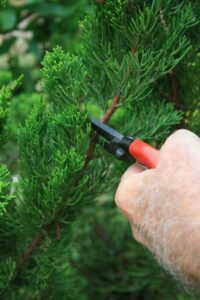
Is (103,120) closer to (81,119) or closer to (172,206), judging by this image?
(81,119)

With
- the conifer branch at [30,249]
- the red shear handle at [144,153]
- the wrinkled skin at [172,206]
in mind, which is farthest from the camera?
the conifer branch at [30,249]

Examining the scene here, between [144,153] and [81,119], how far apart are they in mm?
109

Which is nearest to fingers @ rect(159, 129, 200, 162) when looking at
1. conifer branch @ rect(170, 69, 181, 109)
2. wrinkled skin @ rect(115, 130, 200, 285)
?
wrinkled skin @ rect(115, 130, 200, 285)

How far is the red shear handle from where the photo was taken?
81 centimetres

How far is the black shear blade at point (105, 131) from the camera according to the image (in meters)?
0.87

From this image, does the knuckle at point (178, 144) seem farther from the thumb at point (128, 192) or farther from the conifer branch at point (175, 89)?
the conifer branch at point (175, 89)

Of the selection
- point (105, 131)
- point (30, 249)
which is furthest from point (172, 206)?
point (30, 249)

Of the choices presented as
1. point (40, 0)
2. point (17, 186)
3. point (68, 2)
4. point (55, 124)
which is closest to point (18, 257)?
point (17, 186)

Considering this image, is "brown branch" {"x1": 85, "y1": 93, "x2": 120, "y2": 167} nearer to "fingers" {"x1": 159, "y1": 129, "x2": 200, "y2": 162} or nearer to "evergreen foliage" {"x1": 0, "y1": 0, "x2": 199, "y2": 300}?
"evergreen foliage" {"x1": 0, "y1": 0, "x2": 199, "y2": 300}

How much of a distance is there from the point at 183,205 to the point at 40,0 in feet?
4.58

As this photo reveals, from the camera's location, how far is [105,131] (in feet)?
2.85

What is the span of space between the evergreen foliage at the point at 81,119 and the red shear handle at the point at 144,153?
0.07 metres

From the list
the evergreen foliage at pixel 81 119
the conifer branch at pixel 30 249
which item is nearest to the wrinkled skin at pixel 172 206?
the evergreen foliage at pixel 81 119

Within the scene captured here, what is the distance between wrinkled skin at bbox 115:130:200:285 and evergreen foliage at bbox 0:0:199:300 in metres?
0.11
